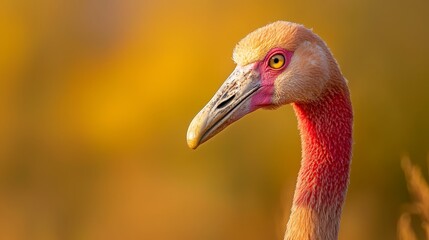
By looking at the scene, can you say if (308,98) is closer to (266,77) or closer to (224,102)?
(266,77)

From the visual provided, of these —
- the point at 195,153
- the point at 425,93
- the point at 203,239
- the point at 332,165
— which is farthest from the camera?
the point at 195,153

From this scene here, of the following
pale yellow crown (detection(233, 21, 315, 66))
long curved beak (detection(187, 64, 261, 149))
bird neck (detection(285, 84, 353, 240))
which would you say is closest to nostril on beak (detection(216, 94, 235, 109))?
long curved beak (detection(187, 64, 261, 149))

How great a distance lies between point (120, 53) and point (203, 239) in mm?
2674

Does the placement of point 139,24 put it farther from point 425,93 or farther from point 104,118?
point 425,93

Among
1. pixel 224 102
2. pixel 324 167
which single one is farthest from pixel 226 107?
pixel 324 167

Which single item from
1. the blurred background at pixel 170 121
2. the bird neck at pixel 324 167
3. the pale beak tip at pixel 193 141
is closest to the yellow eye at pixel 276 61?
the bird neck at pixel 324 167

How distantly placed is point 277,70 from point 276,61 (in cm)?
3

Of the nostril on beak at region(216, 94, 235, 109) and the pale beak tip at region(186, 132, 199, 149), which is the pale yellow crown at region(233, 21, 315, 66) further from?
the pale beak tip at region(186, 132, 199, 149)

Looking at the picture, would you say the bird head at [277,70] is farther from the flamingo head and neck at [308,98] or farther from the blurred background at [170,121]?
the blurred background at [170,121]

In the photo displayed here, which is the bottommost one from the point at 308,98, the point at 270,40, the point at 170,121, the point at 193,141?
the point at 193,141

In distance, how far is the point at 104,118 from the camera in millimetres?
11844

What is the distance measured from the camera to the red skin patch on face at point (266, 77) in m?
3.99

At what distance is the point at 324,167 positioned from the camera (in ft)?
13.1

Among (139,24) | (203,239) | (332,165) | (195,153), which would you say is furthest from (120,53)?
(332,165)
